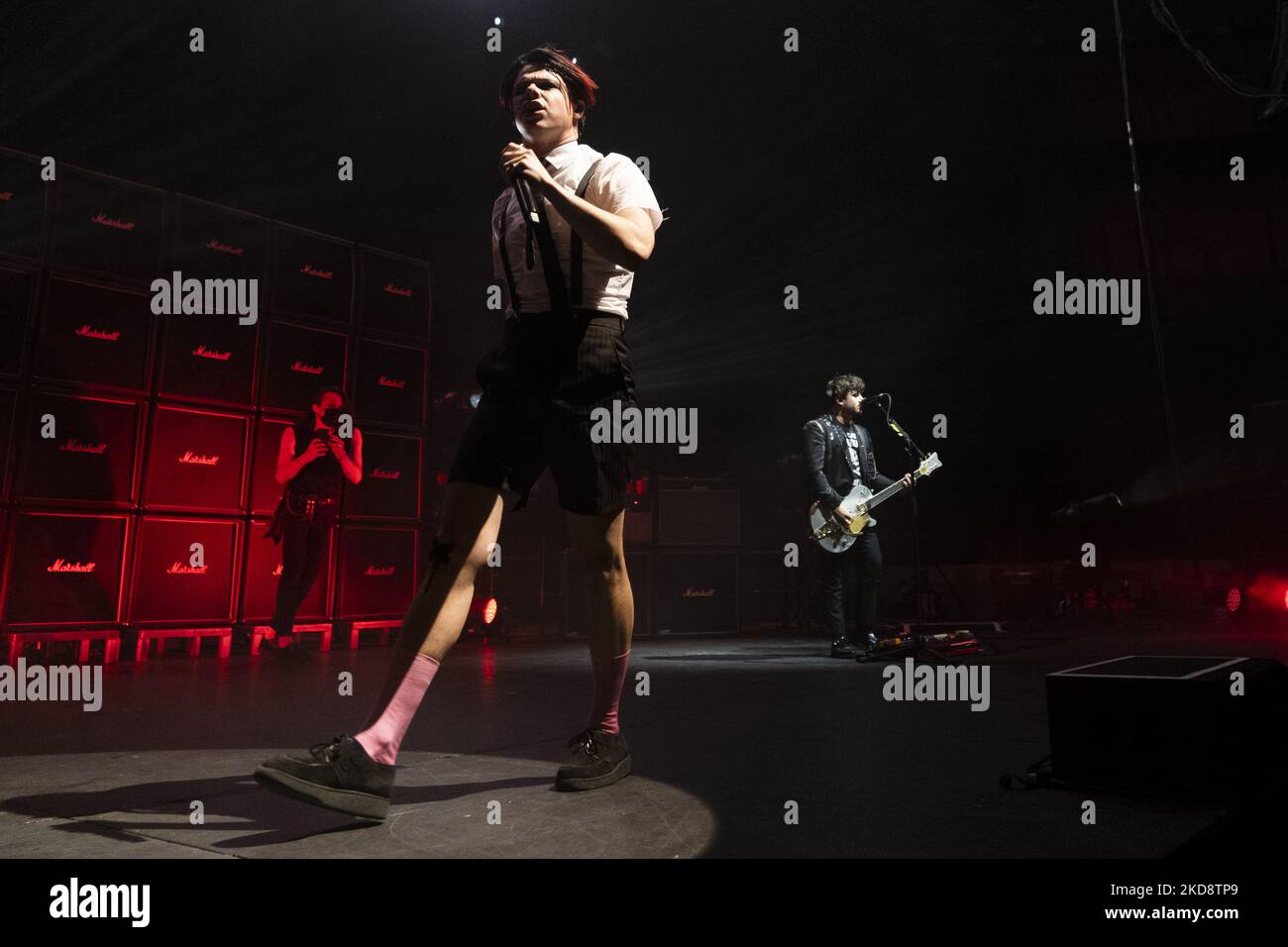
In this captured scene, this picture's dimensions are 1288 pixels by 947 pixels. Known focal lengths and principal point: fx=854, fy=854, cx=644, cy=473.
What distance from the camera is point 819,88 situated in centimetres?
673

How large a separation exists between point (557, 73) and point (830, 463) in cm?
372

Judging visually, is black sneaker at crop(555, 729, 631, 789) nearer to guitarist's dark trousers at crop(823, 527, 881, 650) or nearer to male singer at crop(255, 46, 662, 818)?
male singer at crop(255, 46, 662, 818)

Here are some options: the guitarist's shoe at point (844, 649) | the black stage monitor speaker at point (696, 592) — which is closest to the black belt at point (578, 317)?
the guitarist's shoe at point (844, 649)

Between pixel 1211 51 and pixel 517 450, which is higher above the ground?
pixel 1211 51

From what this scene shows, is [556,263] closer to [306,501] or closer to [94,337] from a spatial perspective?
[306,501]

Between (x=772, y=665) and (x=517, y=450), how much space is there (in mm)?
3175

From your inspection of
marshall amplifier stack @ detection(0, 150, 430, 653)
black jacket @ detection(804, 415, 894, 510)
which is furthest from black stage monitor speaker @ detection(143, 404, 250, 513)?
black jacket @ detection(804, 415, 894, 510)

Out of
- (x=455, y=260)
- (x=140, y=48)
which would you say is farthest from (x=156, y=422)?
(x=455, y=260)

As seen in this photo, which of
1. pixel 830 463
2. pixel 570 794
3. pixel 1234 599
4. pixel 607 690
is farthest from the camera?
pixel 1234 599

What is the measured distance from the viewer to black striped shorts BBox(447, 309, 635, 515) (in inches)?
69.1

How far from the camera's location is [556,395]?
5.82ft

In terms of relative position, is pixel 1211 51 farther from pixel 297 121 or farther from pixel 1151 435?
pixel 297 121

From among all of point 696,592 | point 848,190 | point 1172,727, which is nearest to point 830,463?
point 696,592

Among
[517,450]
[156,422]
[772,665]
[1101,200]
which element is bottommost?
[772,665]
